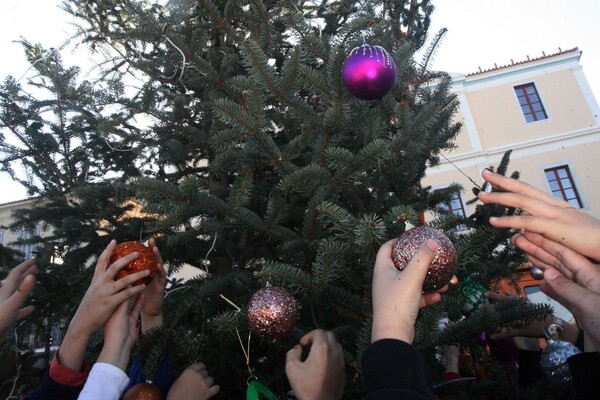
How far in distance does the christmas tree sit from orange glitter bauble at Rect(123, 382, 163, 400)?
11 cm

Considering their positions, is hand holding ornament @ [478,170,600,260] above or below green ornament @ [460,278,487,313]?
above

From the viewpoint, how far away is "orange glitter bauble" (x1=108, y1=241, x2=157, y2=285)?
1.35 metres

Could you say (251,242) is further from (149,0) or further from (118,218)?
(149,0)

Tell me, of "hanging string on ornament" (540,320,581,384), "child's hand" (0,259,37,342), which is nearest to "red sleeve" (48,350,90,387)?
"child's hand" (0,259,37,342)

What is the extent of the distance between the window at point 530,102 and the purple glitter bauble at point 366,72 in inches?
610

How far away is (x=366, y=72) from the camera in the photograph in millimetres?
1597

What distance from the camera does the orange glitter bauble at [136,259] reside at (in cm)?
135

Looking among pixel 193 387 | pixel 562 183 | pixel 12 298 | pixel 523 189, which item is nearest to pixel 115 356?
pixel 193 387

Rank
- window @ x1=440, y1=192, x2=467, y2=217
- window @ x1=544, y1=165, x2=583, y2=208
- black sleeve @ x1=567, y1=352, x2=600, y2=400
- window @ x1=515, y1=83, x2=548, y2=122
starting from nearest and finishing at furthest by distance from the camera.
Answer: black sleeve @ x1=567, y1=352, x2=600, y2=400
window @ x1=440, y1=192, x2=467, y2=217
window @ x1=544, y1=165, x2=583, y2=208
window @ x1=515, y1=83, x2=548, y2=122

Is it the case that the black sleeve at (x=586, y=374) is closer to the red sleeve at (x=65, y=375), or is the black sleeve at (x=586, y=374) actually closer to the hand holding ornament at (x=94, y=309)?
the hand holding ornament at (x=94, y=309)

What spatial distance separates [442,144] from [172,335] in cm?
196

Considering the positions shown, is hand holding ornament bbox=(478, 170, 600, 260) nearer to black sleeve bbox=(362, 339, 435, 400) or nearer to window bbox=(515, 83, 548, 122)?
black sleeve bbox=(362, 339, 435, 400)

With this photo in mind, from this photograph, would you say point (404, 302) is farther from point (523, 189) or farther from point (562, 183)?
point (562, 183)

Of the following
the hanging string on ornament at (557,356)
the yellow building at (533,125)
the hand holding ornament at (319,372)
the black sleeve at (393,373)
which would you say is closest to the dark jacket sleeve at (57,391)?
the hand holding ornament at (319,372)
